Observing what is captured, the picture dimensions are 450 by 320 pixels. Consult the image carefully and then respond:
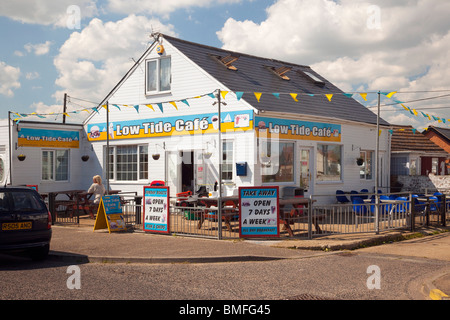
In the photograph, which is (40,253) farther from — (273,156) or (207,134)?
(273,156)

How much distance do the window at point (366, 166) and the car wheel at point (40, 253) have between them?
14.5 metres

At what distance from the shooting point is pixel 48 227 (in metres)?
9.76

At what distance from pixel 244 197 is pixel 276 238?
1286 mm

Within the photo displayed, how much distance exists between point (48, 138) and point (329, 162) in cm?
1181

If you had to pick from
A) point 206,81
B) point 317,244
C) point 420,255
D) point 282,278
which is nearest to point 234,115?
point 206,81

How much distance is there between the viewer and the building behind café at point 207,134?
16.3 meters

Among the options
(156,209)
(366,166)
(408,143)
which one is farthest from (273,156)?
(408,143)

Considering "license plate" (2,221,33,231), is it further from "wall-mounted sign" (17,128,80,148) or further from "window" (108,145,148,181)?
"wall-mounted sign" (17,128,80,148)

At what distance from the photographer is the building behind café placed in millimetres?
16281

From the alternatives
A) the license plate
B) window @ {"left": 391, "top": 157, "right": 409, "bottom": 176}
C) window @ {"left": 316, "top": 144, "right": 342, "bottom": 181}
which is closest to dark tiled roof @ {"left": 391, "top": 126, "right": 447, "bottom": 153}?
window @ {"left": 391, "top": 157, "right": 409, "bottom": 176}

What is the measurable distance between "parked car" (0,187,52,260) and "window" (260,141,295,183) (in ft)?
26.8

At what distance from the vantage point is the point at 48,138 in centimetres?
1994

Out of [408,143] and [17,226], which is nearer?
[17,226]
